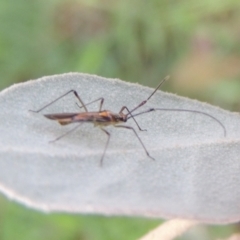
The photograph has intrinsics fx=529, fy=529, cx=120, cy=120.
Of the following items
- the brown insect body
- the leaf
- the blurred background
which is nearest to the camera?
the leaf

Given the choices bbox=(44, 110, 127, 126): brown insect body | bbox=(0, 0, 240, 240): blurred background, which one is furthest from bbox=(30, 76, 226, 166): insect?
bbox=(0, 0, 240, 240): blurred background

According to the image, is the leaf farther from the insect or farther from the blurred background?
the blurred background

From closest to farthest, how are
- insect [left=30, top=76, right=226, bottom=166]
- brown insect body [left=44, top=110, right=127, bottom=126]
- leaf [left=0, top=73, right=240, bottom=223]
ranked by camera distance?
leaf [left=0, top=73, right=240, bottom=223] < insect [left=30, top=76, right=226, bottom=166] < brown insect body [left=44, top=110, right=127, bottom=126]

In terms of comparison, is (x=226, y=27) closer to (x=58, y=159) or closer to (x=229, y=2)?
(x=229, y=2)

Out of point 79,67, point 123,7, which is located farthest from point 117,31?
point 79,67

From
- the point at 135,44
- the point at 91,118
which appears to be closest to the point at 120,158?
the point at 91,118

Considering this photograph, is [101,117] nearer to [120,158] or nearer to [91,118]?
[91,118]
